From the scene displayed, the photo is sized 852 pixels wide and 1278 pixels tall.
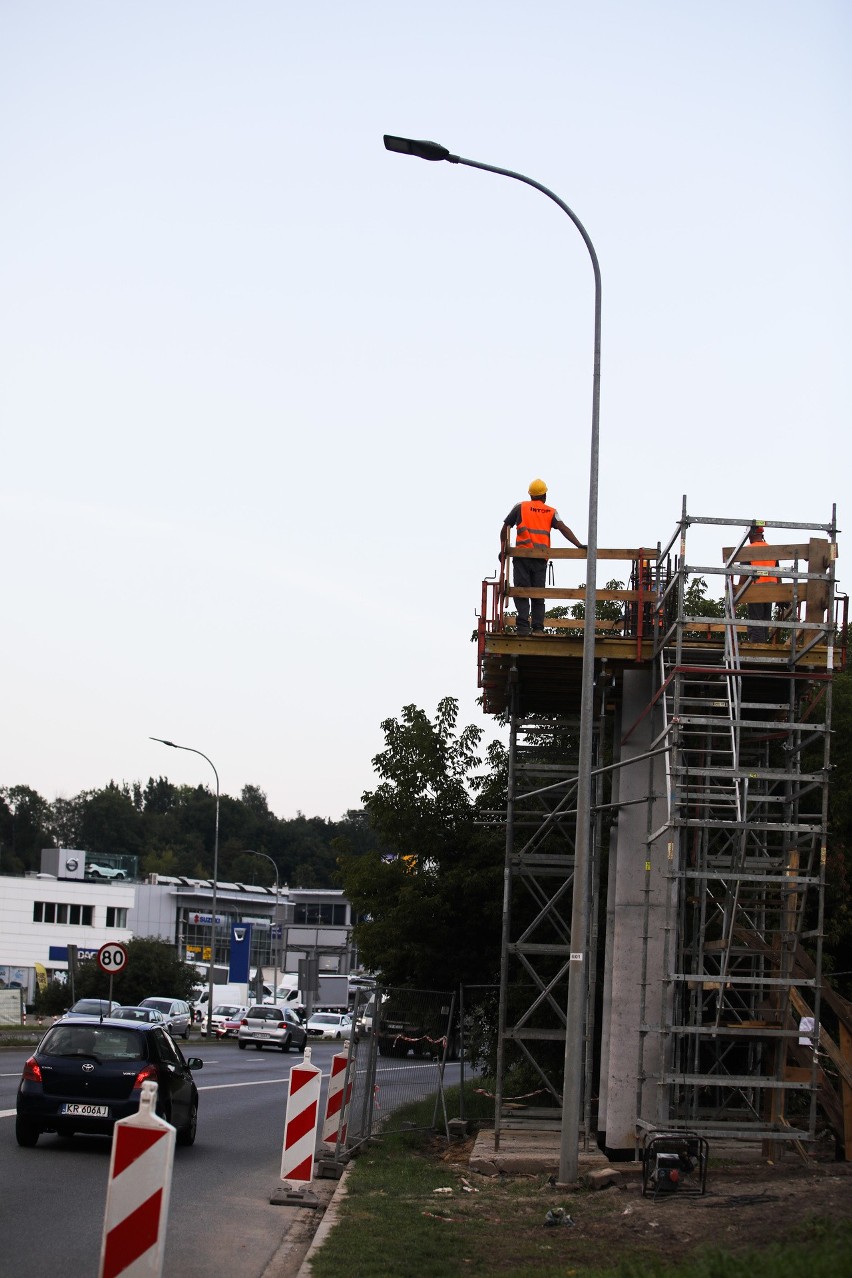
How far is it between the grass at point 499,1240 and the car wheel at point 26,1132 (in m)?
3.25

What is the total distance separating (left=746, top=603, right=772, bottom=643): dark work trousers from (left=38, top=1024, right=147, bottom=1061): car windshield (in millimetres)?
8424

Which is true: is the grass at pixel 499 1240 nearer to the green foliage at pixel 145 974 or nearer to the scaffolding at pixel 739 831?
the scaffolding at pixel 739 831

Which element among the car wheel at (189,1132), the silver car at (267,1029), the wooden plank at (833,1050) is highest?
the wooden plank at (833,1050)

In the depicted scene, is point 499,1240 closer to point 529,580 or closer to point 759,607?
point 529,580

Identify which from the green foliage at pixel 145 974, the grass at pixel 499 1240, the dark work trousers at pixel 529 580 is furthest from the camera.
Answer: the green foliage at pixel 145 974

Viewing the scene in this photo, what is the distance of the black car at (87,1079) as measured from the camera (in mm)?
14945

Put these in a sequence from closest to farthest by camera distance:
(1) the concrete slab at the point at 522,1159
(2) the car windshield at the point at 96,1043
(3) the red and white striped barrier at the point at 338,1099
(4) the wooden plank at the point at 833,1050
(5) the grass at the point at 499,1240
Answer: (5) the grass at the point at 499,1240 → (1) the concrete slab at the point at 522,1159 → (4) the wooden plank at the point at 833,1050 → (2) the car windshield at the point at 96,1043 → (3) the red and white striped barrier at the point at 338,1099

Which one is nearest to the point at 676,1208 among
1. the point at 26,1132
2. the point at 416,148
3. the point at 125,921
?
the point at 26,1132

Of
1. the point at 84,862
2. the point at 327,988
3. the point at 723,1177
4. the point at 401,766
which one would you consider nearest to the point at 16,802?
the point at 84,862

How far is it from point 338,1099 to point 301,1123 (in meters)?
3.32

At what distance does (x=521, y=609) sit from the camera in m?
17.2

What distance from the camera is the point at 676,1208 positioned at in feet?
38.1

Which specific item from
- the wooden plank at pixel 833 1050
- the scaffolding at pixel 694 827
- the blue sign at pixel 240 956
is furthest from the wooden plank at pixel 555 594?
the blue sign at pixel 240 956

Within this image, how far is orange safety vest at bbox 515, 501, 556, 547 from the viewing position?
17.4 m
